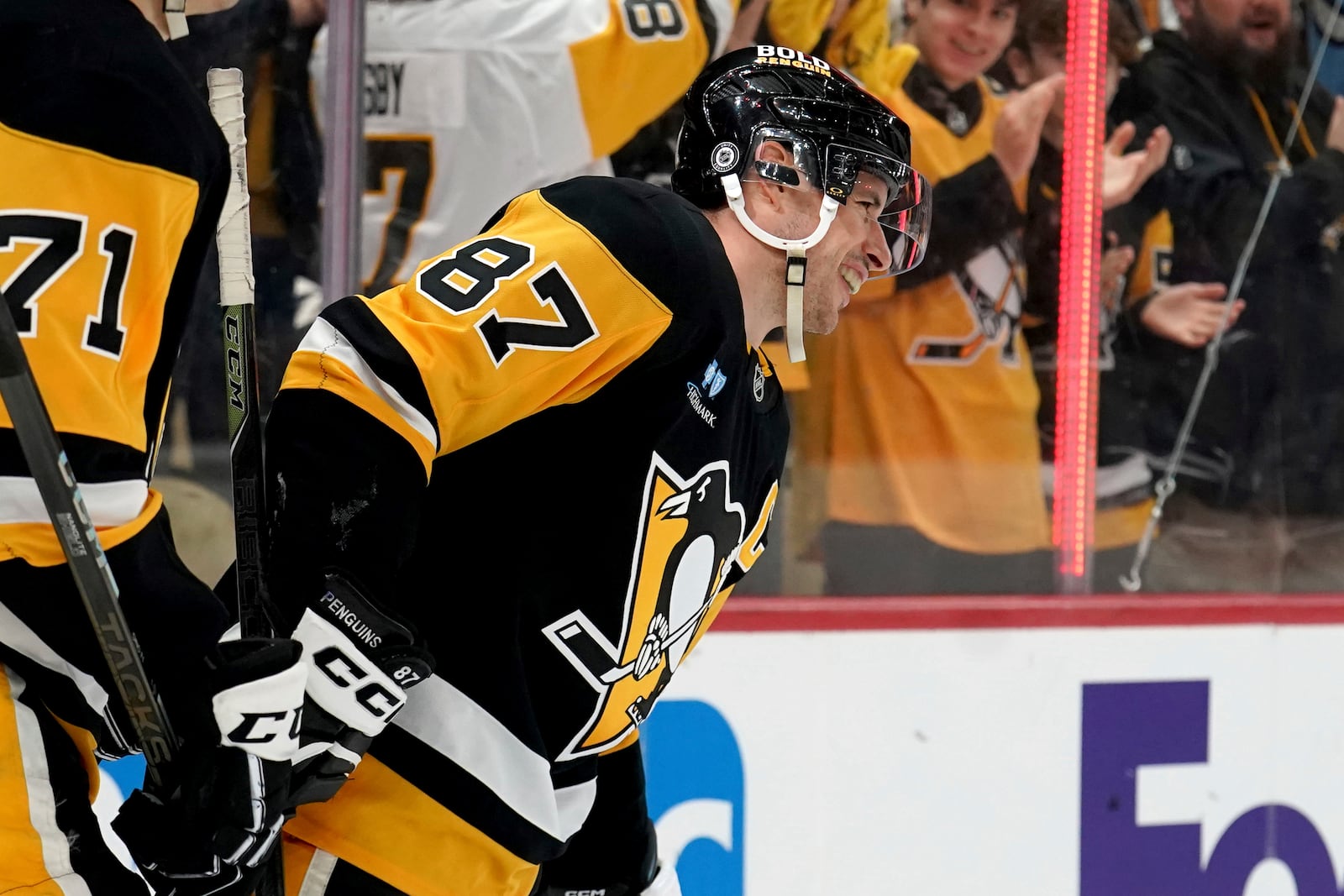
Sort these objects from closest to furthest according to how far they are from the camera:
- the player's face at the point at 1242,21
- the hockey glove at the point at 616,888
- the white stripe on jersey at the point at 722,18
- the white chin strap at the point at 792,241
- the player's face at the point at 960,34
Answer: the white chin strap at the point at 792,241 < the hockey glove at the point at 616,888 < the white stripe on jersey at the point at 722,18 < the player's face at the point at 960,34 < the player's face at the point at 1242,21

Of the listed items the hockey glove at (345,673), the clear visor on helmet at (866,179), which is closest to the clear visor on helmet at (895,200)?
the clear visor on helmet at (866,179)

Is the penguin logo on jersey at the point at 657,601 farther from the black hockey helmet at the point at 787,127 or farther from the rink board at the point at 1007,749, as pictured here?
the rink board at the point at 1007,749

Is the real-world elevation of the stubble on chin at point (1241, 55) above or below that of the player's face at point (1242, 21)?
below

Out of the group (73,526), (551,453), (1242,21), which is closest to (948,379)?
(1242,21)

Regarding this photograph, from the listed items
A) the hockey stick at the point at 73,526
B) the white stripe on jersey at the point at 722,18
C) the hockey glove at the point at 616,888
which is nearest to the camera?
the hockey stick at the point at 73,526

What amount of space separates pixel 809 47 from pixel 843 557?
2.79 ft

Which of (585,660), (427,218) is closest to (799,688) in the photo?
(427,218)

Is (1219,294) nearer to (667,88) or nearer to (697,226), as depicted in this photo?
(667,88)

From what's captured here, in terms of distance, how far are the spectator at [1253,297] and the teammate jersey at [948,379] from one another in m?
0.28

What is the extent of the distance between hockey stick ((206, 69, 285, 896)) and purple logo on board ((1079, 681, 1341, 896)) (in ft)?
5.53

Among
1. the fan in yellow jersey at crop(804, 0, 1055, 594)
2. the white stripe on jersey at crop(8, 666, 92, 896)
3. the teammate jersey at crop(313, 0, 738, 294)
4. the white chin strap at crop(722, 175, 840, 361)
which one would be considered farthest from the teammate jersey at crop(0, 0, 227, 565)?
the fan in yellow jersey at crop(804, 0, 1055, 594)

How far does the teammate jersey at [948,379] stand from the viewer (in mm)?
2525

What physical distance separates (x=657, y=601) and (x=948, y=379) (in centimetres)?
139

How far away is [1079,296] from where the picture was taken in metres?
2.60
